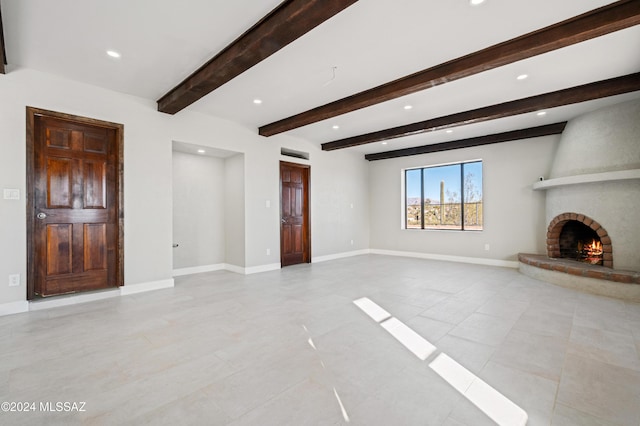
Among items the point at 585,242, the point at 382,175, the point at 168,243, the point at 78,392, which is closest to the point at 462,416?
the point at 78,392

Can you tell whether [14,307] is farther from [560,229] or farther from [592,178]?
[560,229]

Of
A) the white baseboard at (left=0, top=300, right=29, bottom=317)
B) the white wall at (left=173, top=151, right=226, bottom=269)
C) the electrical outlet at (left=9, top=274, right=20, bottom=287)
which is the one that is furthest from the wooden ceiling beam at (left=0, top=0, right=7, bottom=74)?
the white baseboard at (left=0, top=300, right=29, bottom=317)

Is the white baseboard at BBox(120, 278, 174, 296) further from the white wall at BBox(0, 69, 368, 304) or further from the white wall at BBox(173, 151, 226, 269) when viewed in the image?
the white wall at BBox(173, 151, 226, 269)

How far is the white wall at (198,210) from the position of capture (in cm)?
556

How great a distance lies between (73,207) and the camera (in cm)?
384

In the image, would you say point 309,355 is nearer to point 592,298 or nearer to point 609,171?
point 592,298

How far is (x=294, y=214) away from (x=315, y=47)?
4134 mm

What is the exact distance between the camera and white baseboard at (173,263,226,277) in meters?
5.52

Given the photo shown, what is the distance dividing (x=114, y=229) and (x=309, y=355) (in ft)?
11.4

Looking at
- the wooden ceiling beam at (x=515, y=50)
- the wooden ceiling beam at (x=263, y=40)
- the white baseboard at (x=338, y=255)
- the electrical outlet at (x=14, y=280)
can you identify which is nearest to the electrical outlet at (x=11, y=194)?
the electrical outlet at (x=14, y=280)

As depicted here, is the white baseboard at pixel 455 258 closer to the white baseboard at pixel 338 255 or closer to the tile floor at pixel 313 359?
the white baseboard at pixel 338 255

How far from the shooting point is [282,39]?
8.38ft

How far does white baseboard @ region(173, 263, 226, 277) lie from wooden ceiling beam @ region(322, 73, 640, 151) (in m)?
4.22

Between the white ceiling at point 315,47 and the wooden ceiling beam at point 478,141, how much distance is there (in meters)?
0.89
